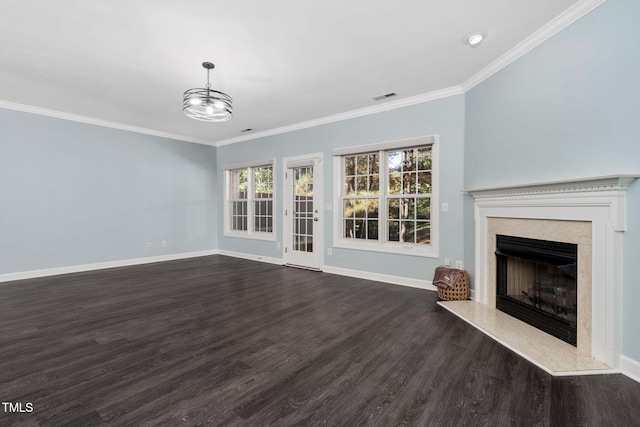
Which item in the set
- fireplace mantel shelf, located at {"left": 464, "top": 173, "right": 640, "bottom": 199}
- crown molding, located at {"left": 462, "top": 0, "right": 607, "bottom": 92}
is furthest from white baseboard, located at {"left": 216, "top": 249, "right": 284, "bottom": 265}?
crown molding, located at {"left": 462, "top": 0, "right": 607, "bottom": 92}

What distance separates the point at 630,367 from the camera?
1942 millimetres

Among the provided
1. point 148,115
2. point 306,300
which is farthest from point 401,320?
point 148,115

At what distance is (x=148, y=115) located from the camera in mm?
4945

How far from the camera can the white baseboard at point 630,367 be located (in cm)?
191

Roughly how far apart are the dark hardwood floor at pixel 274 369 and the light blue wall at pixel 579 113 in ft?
2.88

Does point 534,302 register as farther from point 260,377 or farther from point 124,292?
point 124,292

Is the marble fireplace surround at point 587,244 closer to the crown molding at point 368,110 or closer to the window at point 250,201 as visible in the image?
the crown molding at point 368,110

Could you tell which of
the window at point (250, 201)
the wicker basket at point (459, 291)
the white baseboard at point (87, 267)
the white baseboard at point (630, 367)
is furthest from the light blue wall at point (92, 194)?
the white baseboard at point (630, 367)

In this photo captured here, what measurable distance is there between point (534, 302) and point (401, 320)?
1.27 meters

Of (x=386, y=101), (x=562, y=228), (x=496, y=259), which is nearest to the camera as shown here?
(x=562, y=228)

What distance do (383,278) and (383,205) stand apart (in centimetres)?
111

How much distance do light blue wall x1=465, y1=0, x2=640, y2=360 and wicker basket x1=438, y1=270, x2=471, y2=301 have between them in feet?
3.81

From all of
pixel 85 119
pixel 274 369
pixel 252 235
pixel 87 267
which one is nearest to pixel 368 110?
pixel 252 235

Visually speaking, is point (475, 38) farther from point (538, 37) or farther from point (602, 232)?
point (602, 232)
